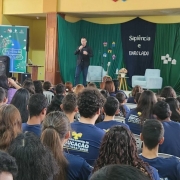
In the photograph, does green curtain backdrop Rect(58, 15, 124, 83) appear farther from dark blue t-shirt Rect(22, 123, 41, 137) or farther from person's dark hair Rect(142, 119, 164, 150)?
person's dark hair Rect(142, 119, 164, 150)

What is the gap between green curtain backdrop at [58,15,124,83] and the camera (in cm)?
1098

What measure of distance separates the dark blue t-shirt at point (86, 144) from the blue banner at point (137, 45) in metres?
8.60

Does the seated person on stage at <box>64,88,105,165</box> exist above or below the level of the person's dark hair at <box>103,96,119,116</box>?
below

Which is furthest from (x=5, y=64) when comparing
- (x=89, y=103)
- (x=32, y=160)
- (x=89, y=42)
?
(x=32, y=160)

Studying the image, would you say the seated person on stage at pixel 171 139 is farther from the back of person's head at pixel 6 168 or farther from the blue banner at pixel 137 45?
the blue banner at pixel 137 45

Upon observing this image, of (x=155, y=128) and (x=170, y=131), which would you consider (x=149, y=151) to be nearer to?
(x=155, y=128)

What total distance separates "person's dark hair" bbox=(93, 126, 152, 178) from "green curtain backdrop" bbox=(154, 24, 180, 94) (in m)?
8.77

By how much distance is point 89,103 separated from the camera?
2727 mm

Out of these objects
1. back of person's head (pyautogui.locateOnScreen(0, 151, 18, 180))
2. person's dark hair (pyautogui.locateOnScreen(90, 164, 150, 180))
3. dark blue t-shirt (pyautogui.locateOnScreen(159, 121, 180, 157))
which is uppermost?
person's dark hair (pyautogui.locateOnScreen(90, 164, 150, 180))

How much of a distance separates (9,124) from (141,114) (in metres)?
1.80

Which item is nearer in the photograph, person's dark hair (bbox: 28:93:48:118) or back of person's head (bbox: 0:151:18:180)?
back of person's head (bbox: 0:151:18:180)

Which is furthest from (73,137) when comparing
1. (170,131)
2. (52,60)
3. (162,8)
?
(52,60)

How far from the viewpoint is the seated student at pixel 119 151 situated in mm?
1711

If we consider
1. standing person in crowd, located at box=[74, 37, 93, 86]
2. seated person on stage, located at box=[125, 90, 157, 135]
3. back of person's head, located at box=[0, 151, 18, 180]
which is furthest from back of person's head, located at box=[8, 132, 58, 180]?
standing person in crowd, located at box=[74, 37, 93, 86]
